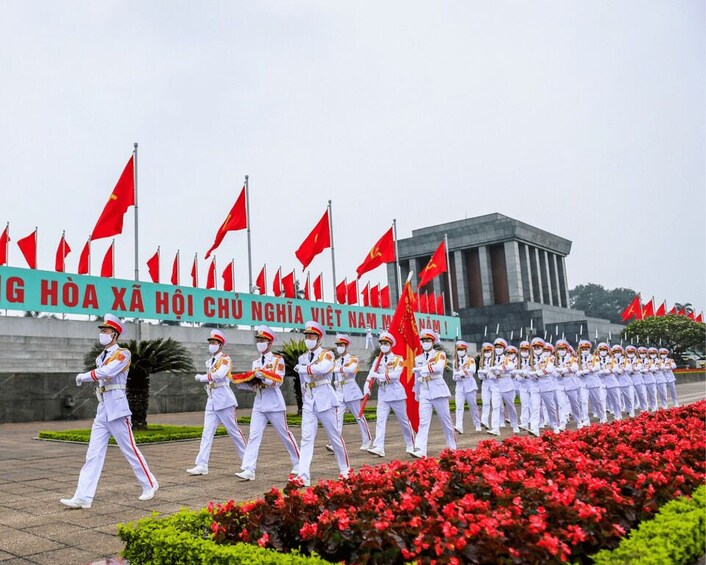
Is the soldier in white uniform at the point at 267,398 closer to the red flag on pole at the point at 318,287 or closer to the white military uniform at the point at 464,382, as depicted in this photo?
the white military uniform at the point at 464,382

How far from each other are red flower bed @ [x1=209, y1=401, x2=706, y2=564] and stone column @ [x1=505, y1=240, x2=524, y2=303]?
50.8 meters

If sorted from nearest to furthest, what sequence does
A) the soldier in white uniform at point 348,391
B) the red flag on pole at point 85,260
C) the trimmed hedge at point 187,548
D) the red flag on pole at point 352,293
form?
the trimmed hedge at point 187,548 → the soldier in white uniform at point 348,391 → the red flag on pole at point 85,260 → the red flag on pole at point 352,293

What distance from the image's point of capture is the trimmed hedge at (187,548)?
12.4 ft

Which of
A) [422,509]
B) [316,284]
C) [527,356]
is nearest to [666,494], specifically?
[422,509]

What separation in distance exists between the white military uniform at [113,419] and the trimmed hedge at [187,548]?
254cm

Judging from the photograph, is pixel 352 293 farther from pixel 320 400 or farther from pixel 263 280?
pixel 320 400

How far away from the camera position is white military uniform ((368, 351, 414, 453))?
10.6 meters

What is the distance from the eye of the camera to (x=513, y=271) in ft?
184

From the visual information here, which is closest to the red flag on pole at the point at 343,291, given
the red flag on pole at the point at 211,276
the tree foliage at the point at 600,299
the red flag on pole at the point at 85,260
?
the red flag on pole at the point at 211,276

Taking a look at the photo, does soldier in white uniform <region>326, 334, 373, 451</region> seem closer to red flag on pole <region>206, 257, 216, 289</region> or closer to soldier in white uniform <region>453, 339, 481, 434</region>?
soldier in white uniform <region>453, 339, 481, 434</region>

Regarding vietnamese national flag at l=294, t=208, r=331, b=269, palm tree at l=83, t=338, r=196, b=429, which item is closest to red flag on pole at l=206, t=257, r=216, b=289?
vietnamese national flag at l=294, t=208, r=331, b=269

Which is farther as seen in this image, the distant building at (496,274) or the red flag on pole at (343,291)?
the distant building at (496,274)

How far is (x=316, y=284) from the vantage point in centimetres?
3722

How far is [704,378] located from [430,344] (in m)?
43.1
